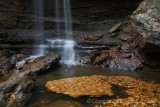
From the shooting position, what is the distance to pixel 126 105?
22.1 feet

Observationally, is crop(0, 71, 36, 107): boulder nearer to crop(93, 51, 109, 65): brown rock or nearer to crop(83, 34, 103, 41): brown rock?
crop(93, 51, 109, 65): brown rock

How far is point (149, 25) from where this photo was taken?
10.5 metres

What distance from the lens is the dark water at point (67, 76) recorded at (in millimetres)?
7246

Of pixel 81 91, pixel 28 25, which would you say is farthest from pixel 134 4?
pixel 81 91

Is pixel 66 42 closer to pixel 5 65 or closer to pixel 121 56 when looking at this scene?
pixel 121 56

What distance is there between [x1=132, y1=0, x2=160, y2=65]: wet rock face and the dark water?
1.32 metres

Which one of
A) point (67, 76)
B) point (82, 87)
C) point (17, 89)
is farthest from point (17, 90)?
point (67, 76)

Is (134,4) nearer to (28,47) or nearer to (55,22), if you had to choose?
(55,22)

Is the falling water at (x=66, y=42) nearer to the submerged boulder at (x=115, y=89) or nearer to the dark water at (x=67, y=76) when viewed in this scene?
the dark water at (x=67, y=76)

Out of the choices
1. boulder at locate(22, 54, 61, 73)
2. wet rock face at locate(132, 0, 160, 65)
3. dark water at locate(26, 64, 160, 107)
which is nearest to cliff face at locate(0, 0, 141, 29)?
boulder at locate(22, 54, 61, 73)

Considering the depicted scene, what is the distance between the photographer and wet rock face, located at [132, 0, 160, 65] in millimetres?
10375

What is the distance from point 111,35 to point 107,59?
2799 mm

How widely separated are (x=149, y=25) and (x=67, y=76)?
425 cm

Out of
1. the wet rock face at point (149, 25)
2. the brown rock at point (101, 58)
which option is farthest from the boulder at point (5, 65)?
the wet rock face at point (149, 25)
